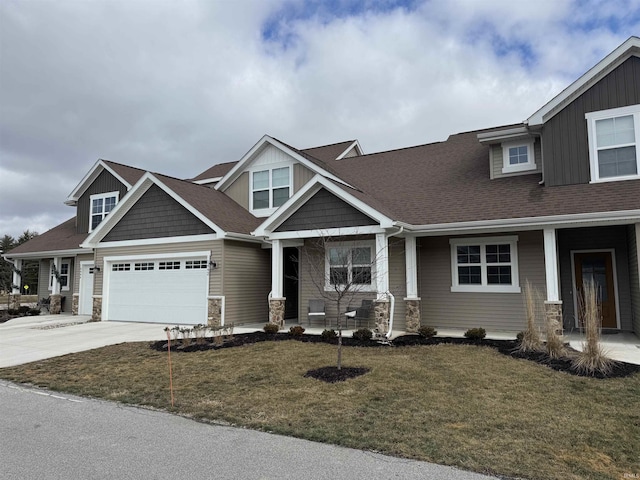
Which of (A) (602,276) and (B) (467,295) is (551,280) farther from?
(A) (602,276)

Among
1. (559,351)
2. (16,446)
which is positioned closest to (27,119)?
(16,446)

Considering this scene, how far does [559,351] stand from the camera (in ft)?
27.7

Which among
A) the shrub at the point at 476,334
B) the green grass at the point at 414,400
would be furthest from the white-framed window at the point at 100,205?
the shrub at the point at 476,334

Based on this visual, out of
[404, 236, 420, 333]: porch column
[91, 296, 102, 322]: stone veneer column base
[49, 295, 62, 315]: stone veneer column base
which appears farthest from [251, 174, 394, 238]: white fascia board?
[49, 295, 62, 315]: stone veneer column base

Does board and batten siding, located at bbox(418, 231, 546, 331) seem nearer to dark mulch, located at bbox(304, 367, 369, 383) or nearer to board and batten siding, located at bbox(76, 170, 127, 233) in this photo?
dark mulch, located at bbox(304, 367, 369, 383)

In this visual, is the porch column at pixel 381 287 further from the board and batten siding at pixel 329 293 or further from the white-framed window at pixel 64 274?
the white-framed window at pixel 64 274

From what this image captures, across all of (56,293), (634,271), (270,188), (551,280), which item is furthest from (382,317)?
(56,293)

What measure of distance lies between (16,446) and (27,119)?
2113cm

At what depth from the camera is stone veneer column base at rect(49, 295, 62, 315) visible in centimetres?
2092

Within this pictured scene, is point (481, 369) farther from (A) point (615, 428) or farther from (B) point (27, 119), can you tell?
(B) point (27, 119)

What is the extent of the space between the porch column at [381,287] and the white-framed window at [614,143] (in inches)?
231

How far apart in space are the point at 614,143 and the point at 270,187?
36.6 ft

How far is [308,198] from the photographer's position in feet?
42.1

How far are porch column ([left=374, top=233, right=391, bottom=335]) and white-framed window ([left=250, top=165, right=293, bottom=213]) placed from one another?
576cm
